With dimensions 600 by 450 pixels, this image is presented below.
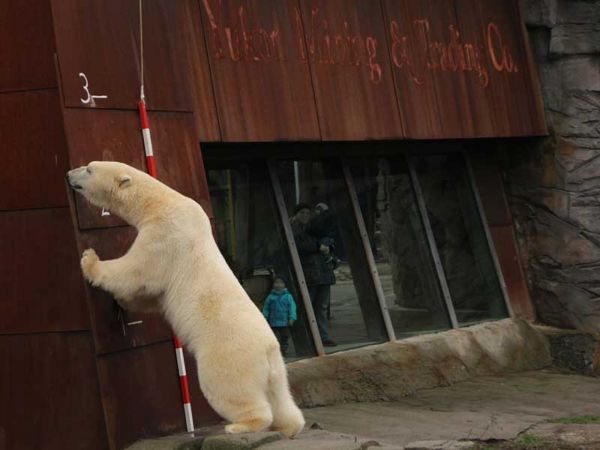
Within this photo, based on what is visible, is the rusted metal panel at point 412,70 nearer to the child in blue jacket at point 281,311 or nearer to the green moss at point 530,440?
the child in blue jacket at point 281,311

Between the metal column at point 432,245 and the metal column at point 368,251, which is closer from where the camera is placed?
the metal column at point 368,251

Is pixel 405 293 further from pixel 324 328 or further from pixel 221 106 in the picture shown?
pixel 221 106

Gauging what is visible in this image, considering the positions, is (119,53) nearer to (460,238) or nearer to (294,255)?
(294,255)

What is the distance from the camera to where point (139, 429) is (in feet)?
21.8

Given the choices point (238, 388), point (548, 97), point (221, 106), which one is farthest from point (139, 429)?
point (548, 97)

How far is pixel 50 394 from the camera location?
6.68m

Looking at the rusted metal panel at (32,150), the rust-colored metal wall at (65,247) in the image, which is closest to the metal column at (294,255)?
the rust-colored metal wall at (65,247)

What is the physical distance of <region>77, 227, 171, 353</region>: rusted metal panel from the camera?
643 cm

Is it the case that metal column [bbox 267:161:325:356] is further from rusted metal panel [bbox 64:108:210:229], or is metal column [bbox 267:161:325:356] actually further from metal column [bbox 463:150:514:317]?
metal column [bbox 463:150:514:317]

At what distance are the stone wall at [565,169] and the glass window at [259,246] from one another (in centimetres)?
344

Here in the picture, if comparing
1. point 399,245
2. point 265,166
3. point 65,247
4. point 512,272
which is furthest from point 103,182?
point 512,272

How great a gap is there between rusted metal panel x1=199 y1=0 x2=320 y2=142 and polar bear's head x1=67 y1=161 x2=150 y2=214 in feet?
8.36

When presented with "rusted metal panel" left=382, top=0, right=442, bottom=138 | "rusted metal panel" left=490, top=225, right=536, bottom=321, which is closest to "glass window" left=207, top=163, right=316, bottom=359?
"rusted metal panel" left=382, top=0, right=442, bottom=138

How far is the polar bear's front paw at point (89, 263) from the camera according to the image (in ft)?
20.2
